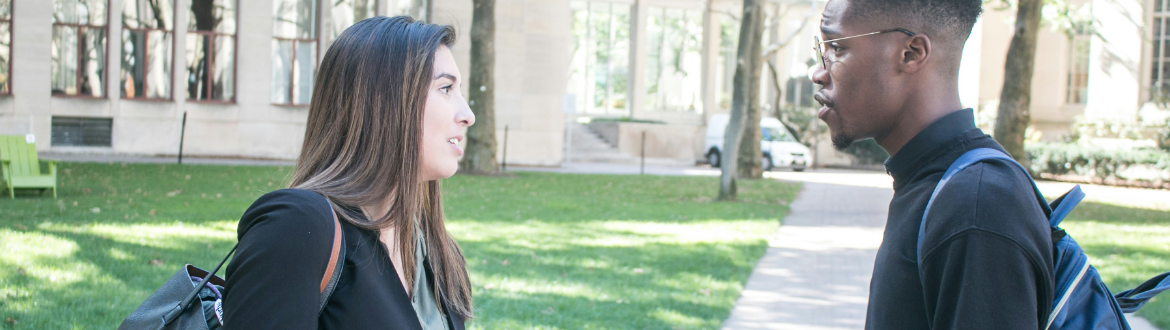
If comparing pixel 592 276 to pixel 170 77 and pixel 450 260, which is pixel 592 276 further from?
pixel 170 77

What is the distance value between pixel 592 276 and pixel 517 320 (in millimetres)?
1851

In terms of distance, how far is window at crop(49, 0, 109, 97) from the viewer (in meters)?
23.1

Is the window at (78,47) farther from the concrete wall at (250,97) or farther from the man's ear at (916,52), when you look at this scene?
the man's ear at (916,52)

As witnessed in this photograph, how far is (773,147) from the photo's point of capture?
29891mm

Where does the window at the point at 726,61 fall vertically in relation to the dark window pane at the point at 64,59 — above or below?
above

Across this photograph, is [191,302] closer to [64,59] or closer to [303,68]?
[303,68]

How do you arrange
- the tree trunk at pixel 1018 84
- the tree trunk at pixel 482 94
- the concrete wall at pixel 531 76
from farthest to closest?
the concrete wall at pixel 531 76
the tree trunk at pixel 482 94
the tree trunk at pixel 1018 84

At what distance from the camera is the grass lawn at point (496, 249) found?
591 centimetres

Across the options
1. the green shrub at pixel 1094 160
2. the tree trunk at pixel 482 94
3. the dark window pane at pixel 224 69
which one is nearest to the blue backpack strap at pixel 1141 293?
the tree trunk at pixel 482 94

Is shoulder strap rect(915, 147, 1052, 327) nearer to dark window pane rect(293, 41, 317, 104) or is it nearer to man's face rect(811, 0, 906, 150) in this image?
man's face rect(811, 0, 906, 150)

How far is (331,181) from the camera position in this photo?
1873 millimetres

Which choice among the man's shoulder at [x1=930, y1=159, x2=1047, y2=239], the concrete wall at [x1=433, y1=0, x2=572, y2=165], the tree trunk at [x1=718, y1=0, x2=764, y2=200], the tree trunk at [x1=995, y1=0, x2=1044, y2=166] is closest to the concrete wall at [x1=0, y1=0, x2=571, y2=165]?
the concrete wall at [x1=433, y1=0, x2=572, y2=165]

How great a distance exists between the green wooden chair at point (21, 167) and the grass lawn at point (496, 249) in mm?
272

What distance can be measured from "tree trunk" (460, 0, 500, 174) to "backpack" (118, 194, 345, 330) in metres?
19.2
